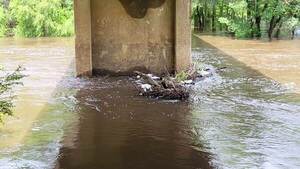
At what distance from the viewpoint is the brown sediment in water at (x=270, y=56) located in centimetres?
1653

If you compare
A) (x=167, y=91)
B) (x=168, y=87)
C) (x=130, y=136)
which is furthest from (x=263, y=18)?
(x=130, y=136)

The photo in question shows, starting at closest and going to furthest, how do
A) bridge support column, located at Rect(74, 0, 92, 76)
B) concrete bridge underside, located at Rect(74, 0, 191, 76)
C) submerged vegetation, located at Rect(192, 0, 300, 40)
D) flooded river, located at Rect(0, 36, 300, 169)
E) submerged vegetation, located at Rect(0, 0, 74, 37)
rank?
1. flooded river, located at Rect(0, 36, 300, 169)
2. bridge support column, located at Rect(74, 0, 92, 76)
3. concrete bridge underside, located at Rect(74, 0, 191, 76)
4. submerged vegetation, located at Rect(192, 0, 300, 40)
5. submerged vegetation, located at Rect(0, 0, 74, 37)

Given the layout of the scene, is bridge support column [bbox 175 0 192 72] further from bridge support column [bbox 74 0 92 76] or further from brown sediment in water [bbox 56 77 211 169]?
brown sediment in water [bbox 56 77 211 169]

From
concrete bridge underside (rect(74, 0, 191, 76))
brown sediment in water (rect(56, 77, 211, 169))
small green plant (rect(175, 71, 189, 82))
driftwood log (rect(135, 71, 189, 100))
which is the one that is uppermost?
concrete bridge underside (rect(74, 0, 191, 76))

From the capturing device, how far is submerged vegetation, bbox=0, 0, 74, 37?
32.6 m

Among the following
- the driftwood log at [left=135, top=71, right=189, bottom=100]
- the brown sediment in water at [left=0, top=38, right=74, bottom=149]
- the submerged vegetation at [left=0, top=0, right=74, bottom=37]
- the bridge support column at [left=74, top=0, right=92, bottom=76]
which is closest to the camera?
the brown sediment in water at [left=0, top=38, right=74, bottom=149]

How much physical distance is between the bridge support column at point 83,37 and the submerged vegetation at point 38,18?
16.6m

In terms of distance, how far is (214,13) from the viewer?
40.6 m

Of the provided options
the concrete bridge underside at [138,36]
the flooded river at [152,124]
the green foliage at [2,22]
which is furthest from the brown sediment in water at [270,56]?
the green foliage at [2,22]

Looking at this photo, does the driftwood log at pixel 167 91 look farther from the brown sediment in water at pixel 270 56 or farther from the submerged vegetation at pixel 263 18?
the submerged vegetation at pixel 263 18

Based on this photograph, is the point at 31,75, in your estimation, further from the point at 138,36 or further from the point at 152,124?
the point at 152,124

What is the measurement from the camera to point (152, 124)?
10422 mm

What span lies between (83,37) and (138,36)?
69.6 inches

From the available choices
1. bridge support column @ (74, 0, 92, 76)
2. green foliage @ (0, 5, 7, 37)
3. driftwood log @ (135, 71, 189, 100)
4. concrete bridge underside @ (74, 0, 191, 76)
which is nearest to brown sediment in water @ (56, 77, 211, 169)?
driftwood log @ (135, 71, 189, 100)
